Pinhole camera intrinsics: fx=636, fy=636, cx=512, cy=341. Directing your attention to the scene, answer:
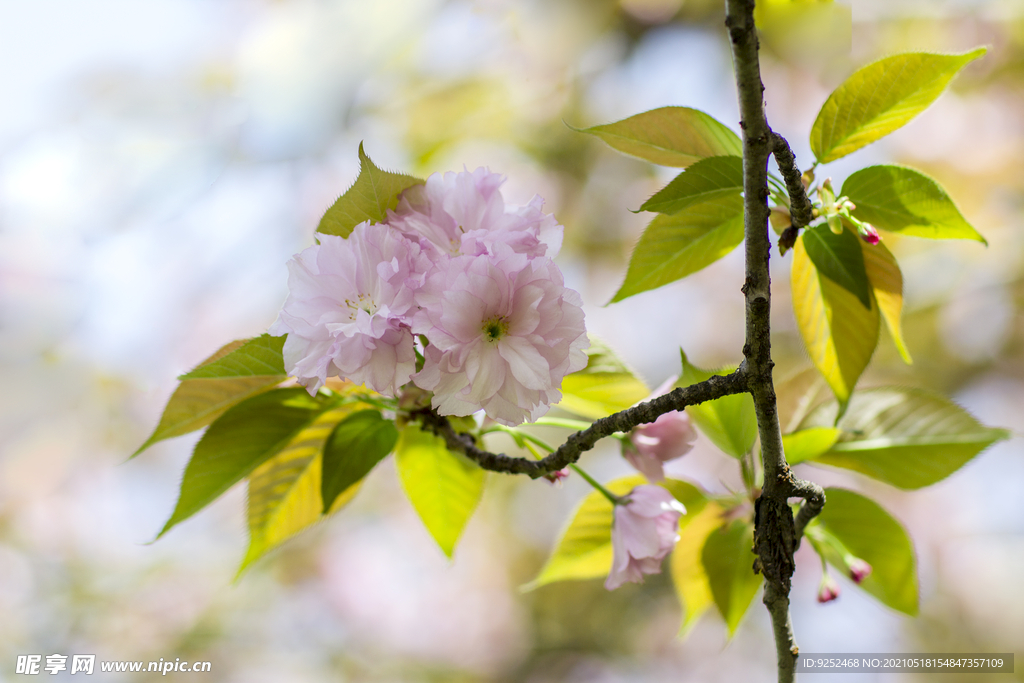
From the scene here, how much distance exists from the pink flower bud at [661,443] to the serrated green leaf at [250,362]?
0.26m

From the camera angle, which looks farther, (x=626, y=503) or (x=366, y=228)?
(x=626, y=503)

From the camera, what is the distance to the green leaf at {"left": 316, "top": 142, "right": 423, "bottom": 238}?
367 millimetres

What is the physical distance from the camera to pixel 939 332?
1.79 metres

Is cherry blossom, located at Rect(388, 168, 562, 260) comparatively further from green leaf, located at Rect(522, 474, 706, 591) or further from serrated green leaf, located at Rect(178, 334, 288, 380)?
green leaf, located at Rect(522, 474, 706, 591)

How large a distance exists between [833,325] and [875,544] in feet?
0.60

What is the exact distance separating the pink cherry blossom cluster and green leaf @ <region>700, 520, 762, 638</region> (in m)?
0.22

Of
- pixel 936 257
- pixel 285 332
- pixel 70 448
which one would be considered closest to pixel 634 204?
pixel 936 257

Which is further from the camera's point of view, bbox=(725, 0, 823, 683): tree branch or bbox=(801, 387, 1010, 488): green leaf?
bbox=(801, 387, 1010, 488): green leaf

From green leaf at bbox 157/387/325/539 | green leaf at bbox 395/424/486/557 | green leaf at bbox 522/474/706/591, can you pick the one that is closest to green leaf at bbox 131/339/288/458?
green leaf at bbox 157/387/325/539

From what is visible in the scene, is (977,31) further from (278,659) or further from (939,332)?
(278,659)

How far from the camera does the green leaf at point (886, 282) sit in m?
0.40

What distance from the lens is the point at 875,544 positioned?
48cm

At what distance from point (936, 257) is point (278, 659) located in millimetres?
2116

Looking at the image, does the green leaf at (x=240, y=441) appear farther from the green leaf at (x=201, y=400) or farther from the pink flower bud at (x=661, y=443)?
the pink flower bud at (x=661, y=443)
